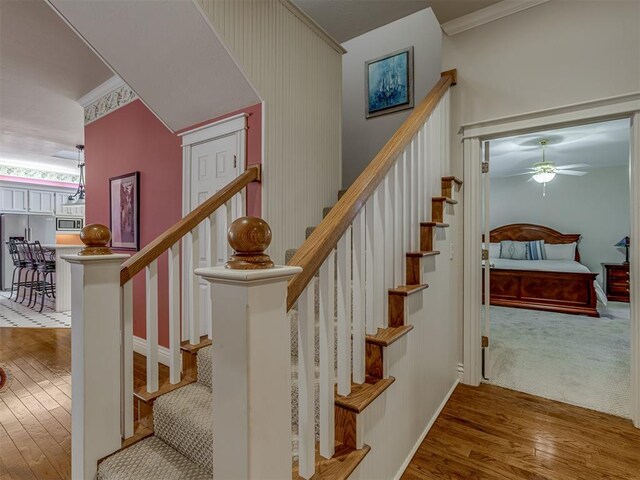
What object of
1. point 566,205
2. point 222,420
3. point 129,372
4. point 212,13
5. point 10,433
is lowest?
point 10,433

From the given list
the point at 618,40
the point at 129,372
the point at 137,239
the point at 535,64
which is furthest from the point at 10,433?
the point at 618,40

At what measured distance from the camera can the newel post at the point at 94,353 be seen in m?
1.42

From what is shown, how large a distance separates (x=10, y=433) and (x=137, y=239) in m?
1.85

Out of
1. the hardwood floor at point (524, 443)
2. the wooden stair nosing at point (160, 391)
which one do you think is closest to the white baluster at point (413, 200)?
the hardwood floor at point (524, 443)

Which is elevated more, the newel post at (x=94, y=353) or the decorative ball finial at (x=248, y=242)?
the decorative ball finial at (x=248, y=242)

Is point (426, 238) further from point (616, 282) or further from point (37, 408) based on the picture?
point (616, 282)

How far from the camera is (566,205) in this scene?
274 inches

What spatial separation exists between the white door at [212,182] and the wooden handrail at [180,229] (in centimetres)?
15

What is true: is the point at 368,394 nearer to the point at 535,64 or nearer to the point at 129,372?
the point at 129,372

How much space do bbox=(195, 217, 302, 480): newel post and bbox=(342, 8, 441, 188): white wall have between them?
10.1 ft

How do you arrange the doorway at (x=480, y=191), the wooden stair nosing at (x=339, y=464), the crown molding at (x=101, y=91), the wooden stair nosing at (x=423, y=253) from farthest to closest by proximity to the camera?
the crown molding at (x=101, y=91) < the doorway at (x=480, y=191) < the wooden stair nosing at (x=423, y=253) < the wooden stair nosing at (x=339, y=464)

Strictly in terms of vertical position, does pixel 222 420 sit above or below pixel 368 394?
above

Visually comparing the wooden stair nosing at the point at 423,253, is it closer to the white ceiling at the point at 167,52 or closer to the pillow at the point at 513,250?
the white ceiling at the point at 167,52

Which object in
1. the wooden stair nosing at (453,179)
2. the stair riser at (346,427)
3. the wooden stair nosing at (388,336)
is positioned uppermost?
the wooden stair nosing at (453,179)
